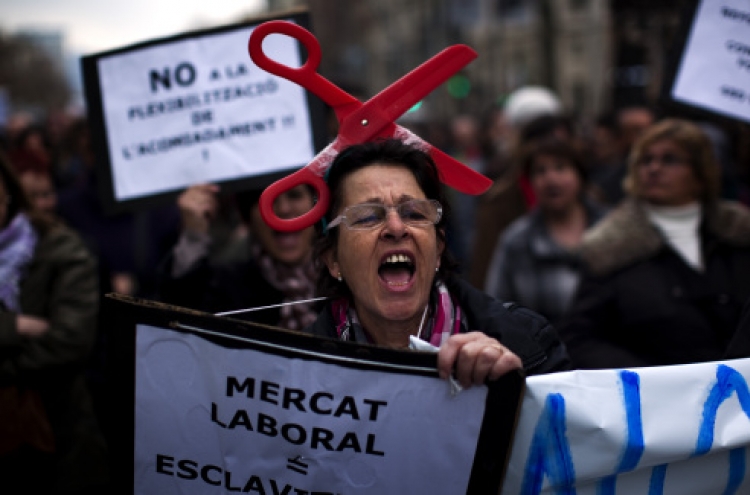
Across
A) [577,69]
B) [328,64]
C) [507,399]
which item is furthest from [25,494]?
[328,64]

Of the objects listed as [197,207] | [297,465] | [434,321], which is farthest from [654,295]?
[297,465]

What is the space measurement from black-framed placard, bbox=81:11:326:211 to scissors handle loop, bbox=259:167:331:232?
42.9 inches

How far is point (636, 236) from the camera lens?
12.7ft

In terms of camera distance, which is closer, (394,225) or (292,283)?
(394,225)

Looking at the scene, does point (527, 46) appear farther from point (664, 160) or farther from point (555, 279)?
point (664, 160)

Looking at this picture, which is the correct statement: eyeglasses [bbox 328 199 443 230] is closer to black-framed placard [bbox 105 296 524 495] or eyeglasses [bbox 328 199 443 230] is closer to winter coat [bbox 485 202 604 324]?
black-framed placard [bbox 105 296 524 495]

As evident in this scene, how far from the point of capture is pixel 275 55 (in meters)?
3.49

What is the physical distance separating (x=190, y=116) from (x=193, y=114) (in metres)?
0.01

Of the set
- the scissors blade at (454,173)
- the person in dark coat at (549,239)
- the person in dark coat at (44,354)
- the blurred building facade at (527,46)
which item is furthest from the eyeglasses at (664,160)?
the person in dark coat at (44,354)

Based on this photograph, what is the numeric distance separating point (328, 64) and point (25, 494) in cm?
5300

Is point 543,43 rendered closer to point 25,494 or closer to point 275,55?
point 275,55

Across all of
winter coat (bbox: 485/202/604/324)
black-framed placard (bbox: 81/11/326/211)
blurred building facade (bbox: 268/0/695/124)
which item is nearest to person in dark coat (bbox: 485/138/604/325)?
winter coat (bbox: 485/202/604/324)

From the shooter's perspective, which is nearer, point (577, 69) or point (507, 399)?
point (507, 399)

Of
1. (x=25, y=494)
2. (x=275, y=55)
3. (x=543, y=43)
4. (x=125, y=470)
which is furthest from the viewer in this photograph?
(x=543, y=43)
